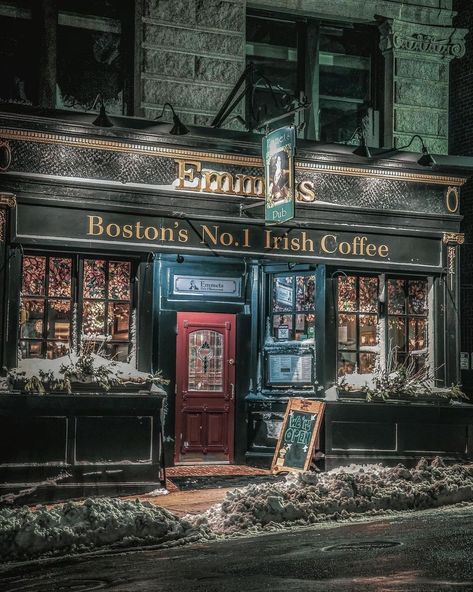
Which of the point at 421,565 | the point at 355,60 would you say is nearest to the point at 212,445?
the point at 355,60

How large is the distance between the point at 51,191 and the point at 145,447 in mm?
3674

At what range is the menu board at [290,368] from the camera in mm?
14383

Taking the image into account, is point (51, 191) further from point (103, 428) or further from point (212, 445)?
point (212, 445)

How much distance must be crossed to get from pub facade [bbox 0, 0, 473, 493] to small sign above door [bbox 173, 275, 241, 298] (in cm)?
2

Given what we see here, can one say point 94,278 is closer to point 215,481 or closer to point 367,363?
point 215,481

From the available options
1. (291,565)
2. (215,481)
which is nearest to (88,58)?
(215,481)

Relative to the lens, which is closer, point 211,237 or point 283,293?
point 211,237

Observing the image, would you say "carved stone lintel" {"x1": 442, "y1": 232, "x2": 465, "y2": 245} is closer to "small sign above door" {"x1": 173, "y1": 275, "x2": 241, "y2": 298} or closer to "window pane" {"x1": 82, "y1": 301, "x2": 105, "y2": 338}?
"small sign above door" {"x1": 173, "y1": 275, "x2": 241, "y2": 298}

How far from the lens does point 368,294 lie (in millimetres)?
14750

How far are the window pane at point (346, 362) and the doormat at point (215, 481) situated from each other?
2.02 meters

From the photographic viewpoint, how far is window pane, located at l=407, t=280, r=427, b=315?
49.3 ft

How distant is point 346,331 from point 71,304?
4.29 m

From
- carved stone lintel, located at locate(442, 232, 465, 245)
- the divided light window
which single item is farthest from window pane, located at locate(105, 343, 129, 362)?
carved stone lintel, located at locate(442, 232, 465, 245)

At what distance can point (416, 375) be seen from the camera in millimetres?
14633
